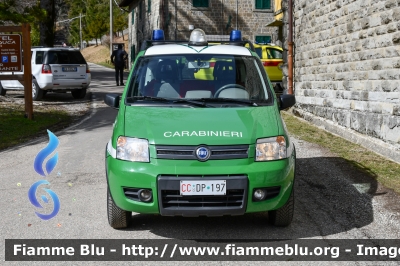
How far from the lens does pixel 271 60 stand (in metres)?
23.9

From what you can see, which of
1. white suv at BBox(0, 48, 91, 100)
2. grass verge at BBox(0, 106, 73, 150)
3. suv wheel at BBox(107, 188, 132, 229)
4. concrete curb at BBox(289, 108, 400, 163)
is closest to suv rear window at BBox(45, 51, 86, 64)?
white suv at BBox(0, 48, 91, 100)

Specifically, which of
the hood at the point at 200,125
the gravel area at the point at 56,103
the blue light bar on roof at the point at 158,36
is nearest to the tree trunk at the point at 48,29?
the gravel area at the point at 56,103

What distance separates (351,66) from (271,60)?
35.5ft

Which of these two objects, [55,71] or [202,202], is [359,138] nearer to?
[202,202]

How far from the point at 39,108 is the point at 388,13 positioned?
11.4 meters

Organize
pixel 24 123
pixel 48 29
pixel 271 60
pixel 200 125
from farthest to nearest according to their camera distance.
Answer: pixel 48 29 < pixel 271 60 < pixel 24 123 < pixel 200 125

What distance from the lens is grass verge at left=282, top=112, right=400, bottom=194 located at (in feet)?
28.9

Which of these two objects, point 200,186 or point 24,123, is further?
point 24,123

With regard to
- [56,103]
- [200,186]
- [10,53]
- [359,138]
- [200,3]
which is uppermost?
[200,3]

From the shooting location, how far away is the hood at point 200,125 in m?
5.65

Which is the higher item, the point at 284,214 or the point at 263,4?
the point at 263,4

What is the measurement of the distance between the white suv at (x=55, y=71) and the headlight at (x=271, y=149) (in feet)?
52.4

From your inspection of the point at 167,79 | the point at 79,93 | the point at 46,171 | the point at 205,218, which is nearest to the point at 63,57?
the point at 79,93

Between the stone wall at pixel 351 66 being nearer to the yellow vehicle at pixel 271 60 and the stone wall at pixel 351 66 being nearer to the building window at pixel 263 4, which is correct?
the yellow vehicle at pixel 271 60
